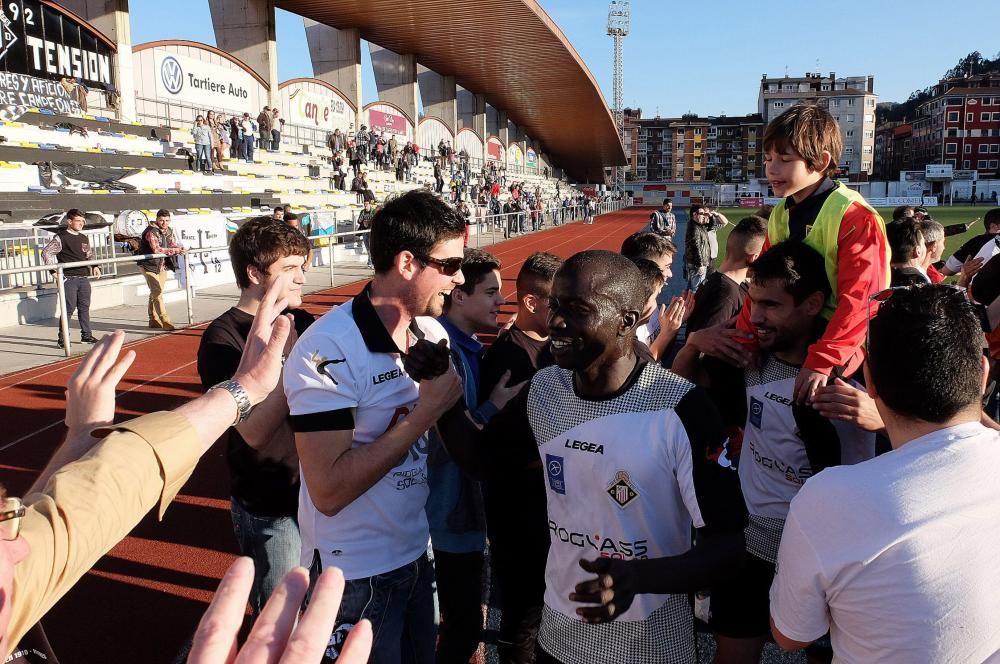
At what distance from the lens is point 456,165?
48.1m

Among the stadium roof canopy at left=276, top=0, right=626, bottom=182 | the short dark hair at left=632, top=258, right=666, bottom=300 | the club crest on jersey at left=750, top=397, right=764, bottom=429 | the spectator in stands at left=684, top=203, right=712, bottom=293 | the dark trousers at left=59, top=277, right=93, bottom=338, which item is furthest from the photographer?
the stadium roof canopy at left=276, top=0, right=626, bottom=182

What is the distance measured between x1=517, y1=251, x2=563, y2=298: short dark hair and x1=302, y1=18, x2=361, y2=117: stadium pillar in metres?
37.7

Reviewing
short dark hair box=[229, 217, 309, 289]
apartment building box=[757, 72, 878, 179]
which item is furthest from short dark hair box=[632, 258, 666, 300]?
apartment building box=[757, 72, 878, 179]

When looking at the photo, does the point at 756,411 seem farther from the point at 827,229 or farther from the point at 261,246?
the point at 261,246

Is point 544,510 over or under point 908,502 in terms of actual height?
under

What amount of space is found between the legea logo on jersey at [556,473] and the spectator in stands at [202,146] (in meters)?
22.6

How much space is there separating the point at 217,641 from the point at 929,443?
1.41 metres

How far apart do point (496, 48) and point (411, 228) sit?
43476mm

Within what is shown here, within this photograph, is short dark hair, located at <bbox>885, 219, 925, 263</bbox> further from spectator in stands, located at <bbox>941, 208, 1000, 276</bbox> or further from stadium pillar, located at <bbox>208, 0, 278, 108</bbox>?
stadium pillar, located at <bbox>208, 0, 278, 108</bbox>

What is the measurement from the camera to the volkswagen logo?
26797mm

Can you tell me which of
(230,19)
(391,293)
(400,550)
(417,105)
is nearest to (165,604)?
(400,550)

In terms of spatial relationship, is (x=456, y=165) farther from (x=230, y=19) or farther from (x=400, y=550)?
(x=400, y=550)

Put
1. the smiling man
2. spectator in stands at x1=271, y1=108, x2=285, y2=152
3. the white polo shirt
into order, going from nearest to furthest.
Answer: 1. the smiling man
2. the white polo shirt
3. spectator in stands at x1=271, y1=108, x2=285, y2=152

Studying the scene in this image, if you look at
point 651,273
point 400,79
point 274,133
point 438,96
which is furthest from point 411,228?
point 438,96
